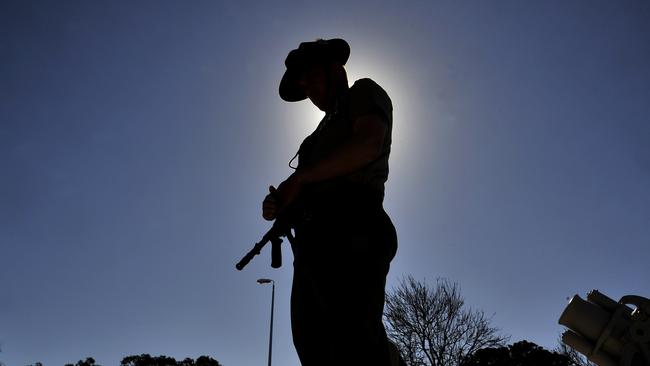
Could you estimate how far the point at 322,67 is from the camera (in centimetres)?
215

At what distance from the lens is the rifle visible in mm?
1914

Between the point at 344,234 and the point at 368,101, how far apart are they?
0.59 m

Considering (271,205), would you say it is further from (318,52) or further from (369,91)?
(318,52)

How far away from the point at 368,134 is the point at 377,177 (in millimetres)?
250

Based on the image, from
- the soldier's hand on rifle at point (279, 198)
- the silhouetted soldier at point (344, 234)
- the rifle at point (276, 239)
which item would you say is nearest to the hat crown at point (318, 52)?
the silhouetted soldier at point (344, 234)

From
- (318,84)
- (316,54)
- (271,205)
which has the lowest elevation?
(271,205)

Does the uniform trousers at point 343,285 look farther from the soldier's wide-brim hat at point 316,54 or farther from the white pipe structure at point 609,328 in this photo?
the white pipe structure at point 609,328

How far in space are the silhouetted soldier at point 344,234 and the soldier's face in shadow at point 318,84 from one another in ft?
0.61

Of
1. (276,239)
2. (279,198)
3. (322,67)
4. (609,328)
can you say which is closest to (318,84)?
(322,67)

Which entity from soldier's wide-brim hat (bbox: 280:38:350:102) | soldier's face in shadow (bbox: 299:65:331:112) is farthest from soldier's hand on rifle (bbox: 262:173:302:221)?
soldier's wide-brim hat (bbox: 280:38:350:102)

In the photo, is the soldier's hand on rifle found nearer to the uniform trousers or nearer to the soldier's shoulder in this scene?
the uniform trousers

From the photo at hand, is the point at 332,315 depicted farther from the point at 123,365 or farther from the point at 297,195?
the point at 123,365

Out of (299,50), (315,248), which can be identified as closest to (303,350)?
(315,248)

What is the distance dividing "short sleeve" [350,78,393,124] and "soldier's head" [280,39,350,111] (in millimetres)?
229
